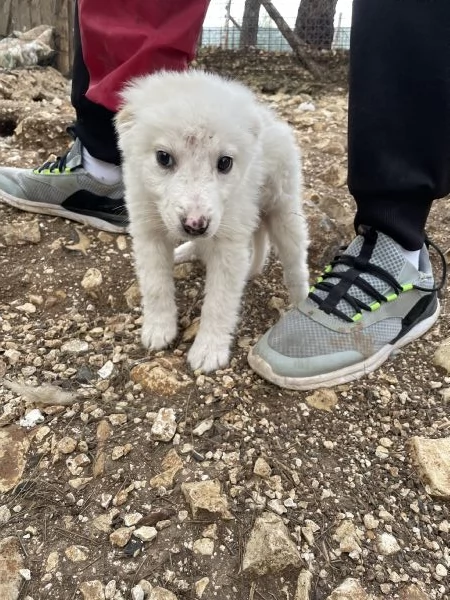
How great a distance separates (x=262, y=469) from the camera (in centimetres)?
167

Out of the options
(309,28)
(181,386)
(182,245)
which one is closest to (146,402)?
(181,386)

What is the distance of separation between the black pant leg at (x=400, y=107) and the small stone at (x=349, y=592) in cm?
133

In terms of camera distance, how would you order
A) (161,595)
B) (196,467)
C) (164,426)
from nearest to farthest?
(161,595) → (196,467) → (164,426)

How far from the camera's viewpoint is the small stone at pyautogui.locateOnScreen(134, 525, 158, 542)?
147cm

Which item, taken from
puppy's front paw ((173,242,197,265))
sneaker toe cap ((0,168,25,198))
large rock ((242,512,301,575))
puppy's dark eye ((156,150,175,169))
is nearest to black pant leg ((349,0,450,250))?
puppy's dark eye ((156,150,175,169))

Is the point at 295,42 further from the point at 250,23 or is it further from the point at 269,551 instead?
the point at 269,551

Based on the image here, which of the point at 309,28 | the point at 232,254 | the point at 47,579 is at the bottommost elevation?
the point at 47,579

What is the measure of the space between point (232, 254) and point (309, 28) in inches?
217

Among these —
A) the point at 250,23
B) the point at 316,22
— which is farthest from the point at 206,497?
the point at 316,22

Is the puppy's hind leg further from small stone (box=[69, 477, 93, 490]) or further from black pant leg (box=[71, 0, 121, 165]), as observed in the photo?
small stone (box=[69, 477, 93, 490])

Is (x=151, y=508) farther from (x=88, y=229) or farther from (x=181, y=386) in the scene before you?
(x=88, y=229)

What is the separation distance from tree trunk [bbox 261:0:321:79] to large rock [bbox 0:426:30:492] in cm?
616

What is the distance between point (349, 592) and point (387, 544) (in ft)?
0.66

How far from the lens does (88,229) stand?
3.13 metres
